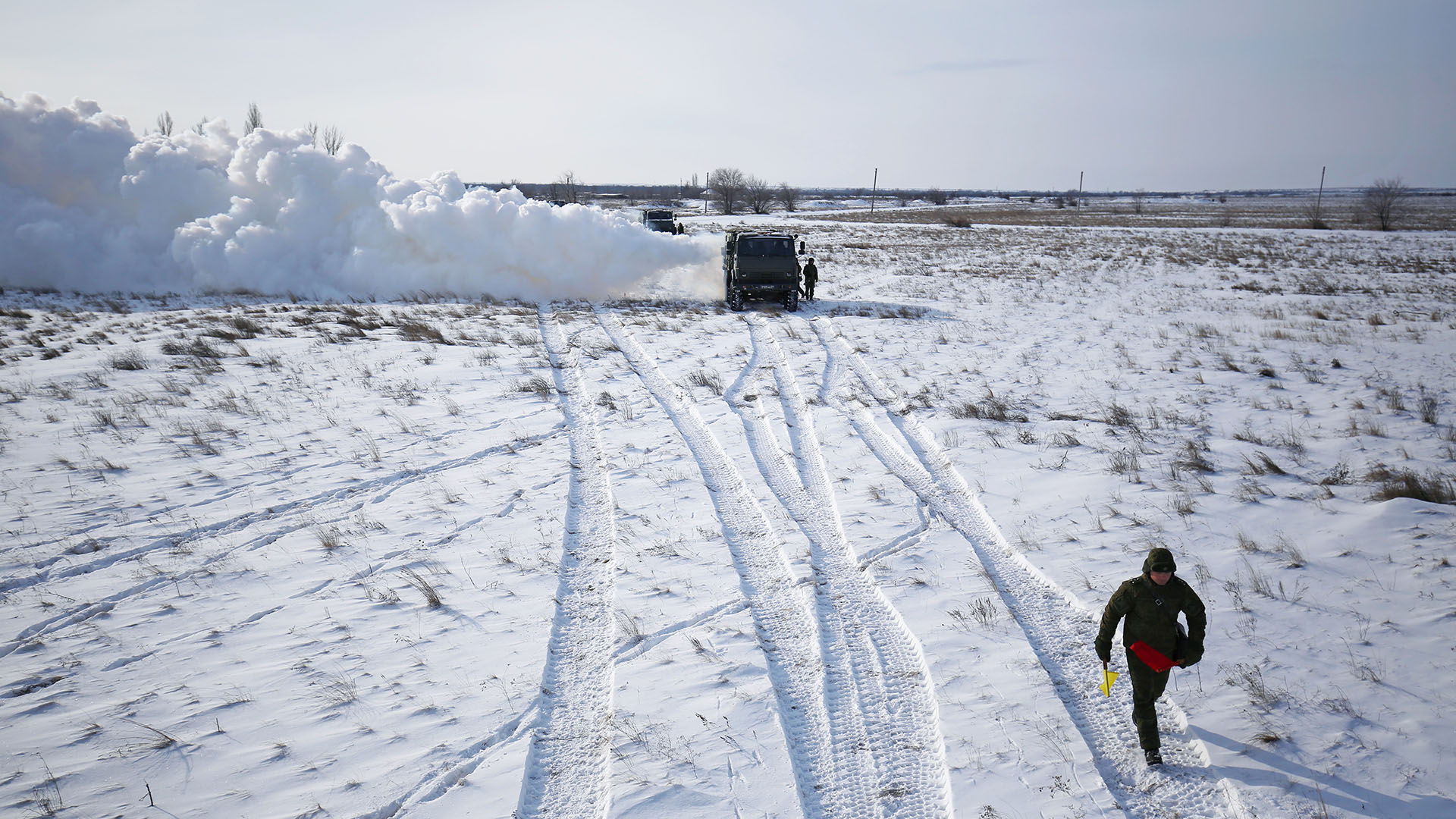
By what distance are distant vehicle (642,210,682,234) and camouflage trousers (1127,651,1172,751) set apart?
1207 inches

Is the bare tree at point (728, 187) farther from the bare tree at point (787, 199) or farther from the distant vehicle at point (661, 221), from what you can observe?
the distant vehicle at point (661, 221)

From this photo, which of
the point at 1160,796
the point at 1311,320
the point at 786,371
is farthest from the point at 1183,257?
the point at 1160,796

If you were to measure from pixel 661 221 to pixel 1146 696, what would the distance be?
3237cm

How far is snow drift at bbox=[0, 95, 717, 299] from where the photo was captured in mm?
25062

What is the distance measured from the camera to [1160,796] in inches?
162

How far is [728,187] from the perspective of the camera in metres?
88.6

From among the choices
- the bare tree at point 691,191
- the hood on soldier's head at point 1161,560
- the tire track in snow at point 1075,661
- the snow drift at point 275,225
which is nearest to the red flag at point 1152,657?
the hood on soldier's head at point 1161,560

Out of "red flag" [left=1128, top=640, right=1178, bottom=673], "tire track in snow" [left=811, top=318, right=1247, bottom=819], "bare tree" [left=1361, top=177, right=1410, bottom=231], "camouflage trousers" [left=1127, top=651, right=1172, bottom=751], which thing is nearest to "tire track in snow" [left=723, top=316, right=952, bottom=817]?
"tire track in snow" [left=811, top=318, right=1247, bottom=819]

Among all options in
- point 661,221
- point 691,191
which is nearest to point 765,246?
point 661,221

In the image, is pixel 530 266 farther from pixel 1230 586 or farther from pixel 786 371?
pixel 1230 586

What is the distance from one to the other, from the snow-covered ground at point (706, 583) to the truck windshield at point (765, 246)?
8.77 m

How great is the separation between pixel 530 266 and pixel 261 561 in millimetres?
20313

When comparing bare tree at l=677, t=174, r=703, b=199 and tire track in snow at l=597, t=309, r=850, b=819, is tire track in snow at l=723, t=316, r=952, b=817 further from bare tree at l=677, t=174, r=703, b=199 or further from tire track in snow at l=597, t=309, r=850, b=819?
bare tree at l=677, t=174, r=703, b=199

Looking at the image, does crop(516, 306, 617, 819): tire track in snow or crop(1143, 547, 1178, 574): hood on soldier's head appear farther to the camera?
crop(516, 306, 617, 819): tire track in snow
